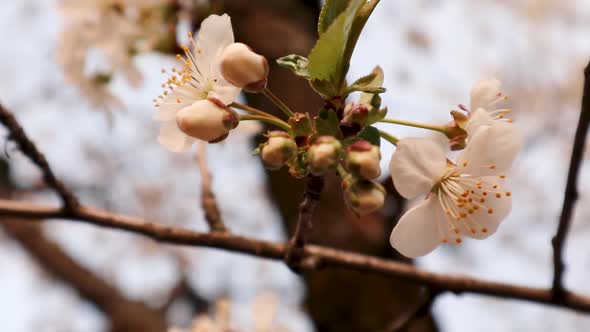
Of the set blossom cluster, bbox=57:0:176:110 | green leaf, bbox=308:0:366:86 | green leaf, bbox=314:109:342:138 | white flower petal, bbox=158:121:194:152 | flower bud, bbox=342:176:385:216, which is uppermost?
green leaf, bbox=308:0:366:86

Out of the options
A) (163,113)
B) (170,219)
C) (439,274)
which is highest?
(163,113)

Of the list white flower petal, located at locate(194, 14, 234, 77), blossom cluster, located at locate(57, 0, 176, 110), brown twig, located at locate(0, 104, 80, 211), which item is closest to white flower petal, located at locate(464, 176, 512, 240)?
white flower petal, located at locate(194, 14, 234, 77)

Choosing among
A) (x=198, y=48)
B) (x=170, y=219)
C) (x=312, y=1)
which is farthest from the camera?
(x=170, y=219)

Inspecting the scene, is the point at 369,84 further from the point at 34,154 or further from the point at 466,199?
the point at 34,154

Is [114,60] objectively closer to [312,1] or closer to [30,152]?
[30,152]

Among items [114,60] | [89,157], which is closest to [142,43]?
[114,60]

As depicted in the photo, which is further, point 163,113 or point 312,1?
point 312,1

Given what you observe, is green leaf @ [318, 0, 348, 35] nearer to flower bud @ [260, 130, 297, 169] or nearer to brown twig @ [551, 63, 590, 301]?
flower bud @ [260, 130, 297, 169]

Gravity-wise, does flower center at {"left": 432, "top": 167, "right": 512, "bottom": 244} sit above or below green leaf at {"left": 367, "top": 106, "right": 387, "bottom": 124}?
below
